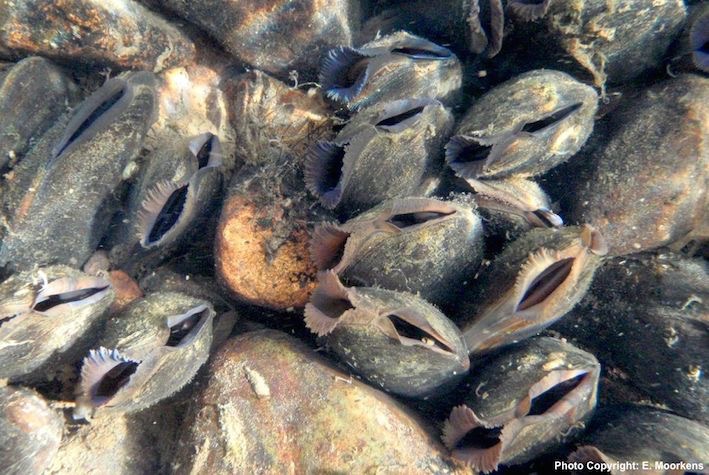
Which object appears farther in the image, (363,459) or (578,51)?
(578,51)

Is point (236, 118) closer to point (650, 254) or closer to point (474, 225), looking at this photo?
point (474, 225)

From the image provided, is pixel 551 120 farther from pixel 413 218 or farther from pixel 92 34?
pixel 92 34

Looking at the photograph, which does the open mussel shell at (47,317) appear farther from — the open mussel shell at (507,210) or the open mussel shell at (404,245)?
the open mussel shell at (507,210)

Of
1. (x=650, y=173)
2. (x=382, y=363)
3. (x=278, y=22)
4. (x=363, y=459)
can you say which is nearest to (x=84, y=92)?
(x=278, y=22)

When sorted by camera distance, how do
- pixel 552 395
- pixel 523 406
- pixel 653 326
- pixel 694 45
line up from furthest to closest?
1. pixel 694 45
2. pixel 653 326
3. pixel 552 395
4. pixel 523 406

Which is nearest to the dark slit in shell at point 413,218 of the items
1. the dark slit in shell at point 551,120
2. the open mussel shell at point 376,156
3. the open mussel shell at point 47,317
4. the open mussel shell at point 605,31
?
the open mussel shell at point 376,156

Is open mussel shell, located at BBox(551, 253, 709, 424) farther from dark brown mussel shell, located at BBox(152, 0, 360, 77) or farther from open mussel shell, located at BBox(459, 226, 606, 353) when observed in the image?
dark brown mussel shell, located at BBox(152, 0, 360, 77)

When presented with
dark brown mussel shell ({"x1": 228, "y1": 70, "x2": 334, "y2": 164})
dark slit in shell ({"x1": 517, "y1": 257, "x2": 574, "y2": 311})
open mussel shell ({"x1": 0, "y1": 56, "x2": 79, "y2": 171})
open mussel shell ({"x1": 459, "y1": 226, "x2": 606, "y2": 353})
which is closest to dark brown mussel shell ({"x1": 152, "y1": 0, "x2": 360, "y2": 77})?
dark brown mussel shell ({"x1": 228, "y1": 70, "x2": 334, "y2": 164})

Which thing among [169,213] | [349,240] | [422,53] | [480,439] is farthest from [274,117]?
[480,439]
